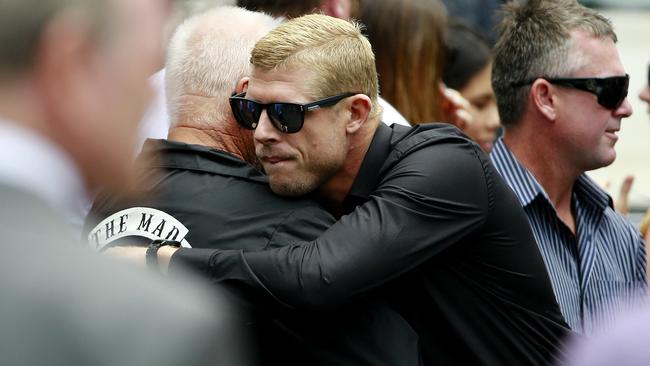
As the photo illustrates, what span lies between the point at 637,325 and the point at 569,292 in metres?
2.30

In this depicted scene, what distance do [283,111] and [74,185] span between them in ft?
5.25

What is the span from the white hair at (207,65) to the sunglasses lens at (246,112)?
0.39 feet

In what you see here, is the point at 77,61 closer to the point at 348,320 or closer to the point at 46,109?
the point at 46,109

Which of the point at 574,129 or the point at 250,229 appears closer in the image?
the point at 250,229

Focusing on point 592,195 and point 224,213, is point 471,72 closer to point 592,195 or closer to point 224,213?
point 592,195

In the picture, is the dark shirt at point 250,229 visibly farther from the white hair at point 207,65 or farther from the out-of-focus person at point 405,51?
the out-of-focus person at point 405,51

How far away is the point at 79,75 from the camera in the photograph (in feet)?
4.73

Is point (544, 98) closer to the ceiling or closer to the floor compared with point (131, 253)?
closer to the floor

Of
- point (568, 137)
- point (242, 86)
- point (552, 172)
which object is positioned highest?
point (242, 86)

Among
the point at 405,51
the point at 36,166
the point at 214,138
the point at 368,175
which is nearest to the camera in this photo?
the point at 36,166

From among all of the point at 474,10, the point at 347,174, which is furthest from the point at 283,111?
the point at 474,10

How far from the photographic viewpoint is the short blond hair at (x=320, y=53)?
3000 mm

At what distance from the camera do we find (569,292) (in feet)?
12.8

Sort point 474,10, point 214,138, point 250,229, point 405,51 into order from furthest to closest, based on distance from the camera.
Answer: point 474,10 < point 405,51 < point 214,138 < point 250,229
